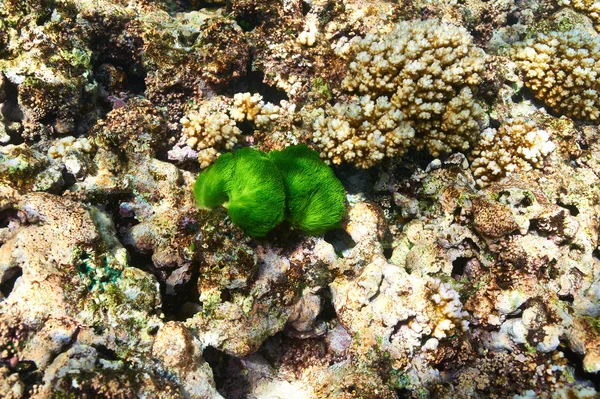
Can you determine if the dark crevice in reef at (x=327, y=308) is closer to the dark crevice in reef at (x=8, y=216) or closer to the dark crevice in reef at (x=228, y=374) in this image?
the dark crevice in reef at (x=228, y=374)

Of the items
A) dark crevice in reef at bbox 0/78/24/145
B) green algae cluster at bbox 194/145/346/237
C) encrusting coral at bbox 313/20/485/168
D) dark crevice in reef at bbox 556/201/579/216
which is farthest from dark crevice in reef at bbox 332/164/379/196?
dark crevice in reef at bbox 0/78/24/145

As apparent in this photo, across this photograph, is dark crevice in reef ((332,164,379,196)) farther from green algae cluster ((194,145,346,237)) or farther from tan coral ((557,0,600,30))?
tan coral ((557,0,600,30))

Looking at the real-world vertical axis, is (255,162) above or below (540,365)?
above

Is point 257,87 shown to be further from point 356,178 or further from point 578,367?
point 578,367

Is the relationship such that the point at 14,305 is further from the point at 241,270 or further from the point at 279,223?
the point at 279,223

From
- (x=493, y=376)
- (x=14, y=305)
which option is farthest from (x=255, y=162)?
(x=493, y=376)

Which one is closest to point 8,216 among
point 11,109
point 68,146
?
point 68,146

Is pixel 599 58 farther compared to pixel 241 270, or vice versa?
pixel 599 58

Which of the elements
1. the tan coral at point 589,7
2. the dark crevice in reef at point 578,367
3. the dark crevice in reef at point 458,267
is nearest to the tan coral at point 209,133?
the dark crevice in reef at point 458,267
